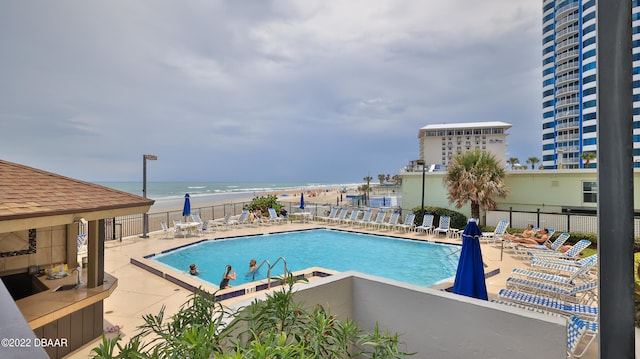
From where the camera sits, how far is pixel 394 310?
398 centimetres

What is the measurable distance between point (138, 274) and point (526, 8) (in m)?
13.1

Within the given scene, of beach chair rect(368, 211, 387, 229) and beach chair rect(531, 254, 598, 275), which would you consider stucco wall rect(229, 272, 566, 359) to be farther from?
beach chair rect(368, 211, 387, 229)

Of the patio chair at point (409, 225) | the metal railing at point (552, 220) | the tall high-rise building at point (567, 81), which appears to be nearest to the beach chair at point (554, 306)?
the metal railing at point (552, 220)

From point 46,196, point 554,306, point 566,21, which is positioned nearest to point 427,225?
point 554,306

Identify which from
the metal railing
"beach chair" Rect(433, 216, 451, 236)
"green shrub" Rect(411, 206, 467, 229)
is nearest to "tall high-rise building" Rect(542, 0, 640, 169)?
the metal railing

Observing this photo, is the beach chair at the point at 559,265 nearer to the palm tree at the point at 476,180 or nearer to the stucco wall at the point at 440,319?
the stucco wall at the point at 440,319

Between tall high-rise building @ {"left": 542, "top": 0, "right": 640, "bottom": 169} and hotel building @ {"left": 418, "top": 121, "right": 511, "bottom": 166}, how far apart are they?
25.2 meters

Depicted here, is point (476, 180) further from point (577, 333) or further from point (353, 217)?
point (577, 333)

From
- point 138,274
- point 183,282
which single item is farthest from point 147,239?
point 183,282

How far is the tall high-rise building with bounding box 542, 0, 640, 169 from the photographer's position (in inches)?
1855

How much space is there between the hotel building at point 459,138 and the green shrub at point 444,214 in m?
70.5

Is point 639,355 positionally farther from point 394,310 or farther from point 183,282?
point 183,282

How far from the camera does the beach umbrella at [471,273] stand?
507cm

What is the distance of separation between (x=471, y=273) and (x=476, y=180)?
1090cm
